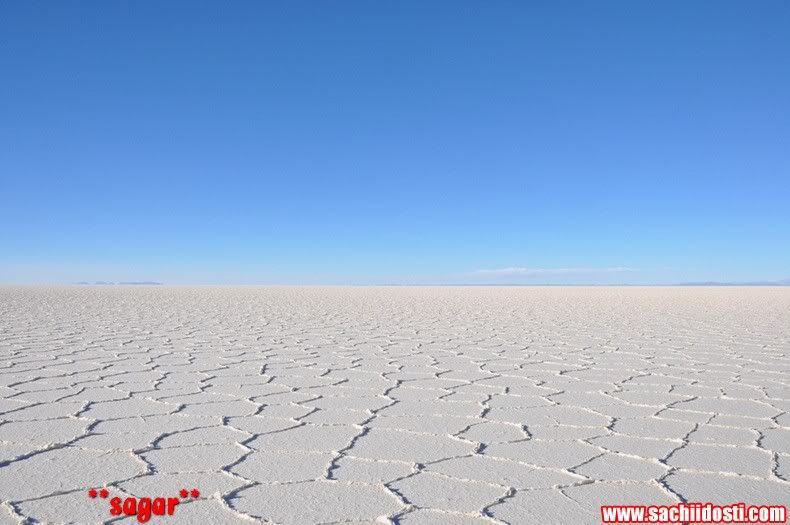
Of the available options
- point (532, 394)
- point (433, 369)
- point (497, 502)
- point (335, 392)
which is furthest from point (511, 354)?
point (497, 502)

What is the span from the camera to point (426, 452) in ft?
5.90

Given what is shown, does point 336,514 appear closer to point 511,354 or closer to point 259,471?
point 259,471

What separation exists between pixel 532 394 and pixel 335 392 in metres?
0.88

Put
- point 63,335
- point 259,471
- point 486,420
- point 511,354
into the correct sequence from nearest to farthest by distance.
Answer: point 259,471 → point 486,420 → point 511,354 → point 63,335

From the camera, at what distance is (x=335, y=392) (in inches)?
106

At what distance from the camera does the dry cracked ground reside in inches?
56.5

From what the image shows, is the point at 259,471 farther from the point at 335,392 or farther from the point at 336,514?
the point at 335,392

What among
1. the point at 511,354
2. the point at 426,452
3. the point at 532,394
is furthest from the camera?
the point at 511,354

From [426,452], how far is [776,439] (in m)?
1.15

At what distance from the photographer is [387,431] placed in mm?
2029

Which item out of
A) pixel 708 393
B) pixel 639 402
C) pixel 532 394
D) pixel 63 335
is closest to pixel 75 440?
pixel 532 394

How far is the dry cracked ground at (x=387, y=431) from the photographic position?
1435mm

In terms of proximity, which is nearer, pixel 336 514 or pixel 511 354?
pixel 336 514

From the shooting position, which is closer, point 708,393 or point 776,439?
point 776,439
